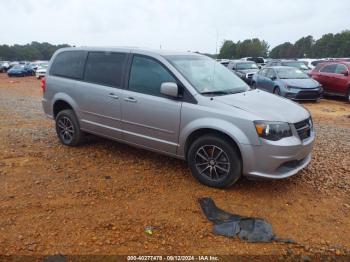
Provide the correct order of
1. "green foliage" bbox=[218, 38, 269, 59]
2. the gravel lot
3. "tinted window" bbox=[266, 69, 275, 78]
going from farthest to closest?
1. "green foliage" bbox=[218, 38, 269, 59]
2. "tinted window" bbox=[266, 69, 275, 78]
3. the gravel lot

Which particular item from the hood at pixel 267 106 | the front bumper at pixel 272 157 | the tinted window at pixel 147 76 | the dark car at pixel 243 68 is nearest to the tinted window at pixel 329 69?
the dark car at pixel 243 68

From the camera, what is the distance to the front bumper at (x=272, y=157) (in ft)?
13.3

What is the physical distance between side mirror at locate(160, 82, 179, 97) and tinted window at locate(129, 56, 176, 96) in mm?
198

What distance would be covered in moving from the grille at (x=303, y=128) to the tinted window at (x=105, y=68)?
2694 millimetres

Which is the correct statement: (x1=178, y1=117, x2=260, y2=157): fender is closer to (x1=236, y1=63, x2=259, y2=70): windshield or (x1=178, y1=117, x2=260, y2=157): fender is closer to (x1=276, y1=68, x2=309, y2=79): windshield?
(x1=276, y1=68, x2=309, y2=79): windshield

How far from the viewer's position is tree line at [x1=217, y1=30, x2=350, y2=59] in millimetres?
77125

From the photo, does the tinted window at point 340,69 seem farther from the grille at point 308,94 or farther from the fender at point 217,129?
the fender at point 217,129

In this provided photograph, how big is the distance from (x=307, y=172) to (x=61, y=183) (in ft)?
11.6

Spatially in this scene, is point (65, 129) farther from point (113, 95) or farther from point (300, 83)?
point (300, 83)

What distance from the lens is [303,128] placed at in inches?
175

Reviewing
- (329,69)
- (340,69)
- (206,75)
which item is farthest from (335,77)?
(206,75)

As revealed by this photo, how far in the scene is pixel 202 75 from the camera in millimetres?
5020

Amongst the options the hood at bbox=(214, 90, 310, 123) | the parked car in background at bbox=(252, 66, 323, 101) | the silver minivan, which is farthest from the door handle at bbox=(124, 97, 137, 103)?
the parked car in background at bbox=(252, 66, 323, 101)

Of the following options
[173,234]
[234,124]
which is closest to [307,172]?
[234,124]
